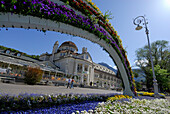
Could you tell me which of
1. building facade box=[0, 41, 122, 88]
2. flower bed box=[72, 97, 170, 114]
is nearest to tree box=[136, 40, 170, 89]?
building facade box=[0, 41, 122, 88]

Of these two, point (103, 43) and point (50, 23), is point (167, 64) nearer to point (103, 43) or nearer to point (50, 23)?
point (103, 43)

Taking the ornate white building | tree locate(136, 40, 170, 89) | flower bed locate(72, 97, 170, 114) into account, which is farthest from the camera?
the ornate white building

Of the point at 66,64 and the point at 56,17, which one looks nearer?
the point at 56,17

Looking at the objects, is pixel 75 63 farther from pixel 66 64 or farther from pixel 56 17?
pixel 56 17

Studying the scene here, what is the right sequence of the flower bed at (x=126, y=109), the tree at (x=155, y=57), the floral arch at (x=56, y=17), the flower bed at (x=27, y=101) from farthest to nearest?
1. the tree at (x=155, y=57)
2. the flower bed at (x=27, y=101)
3. the flower bed at (x=126, y=109)
4. the floral arch at (x=56, y=17)

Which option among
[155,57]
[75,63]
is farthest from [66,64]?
[155,57]

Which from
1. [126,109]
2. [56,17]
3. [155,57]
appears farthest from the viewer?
[155,57]

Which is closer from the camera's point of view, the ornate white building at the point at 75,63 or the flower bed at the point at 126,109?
the flower bed at the point at 126,109

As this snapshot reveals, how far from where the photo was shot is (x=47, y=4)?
11.0ft

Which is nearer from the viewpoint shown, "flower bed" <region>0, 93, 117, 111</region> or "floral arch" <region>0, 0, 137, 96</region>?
"floral arch" <region>0, 0, 137, 96</region>

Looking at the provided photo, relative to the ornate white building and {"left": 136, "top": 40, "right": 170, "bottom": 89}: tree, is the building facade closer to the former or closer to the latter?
the ornate white building

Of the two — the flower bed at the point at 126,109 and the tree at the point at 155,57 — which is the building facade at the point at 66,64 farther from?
the flower bed at the point at 126,109

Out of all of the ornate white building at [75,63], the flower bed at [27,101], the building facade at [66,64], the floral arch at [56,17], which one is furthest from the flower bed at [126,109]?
the ornate white building at [75,63]

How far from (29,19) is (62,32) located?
1292 mm
